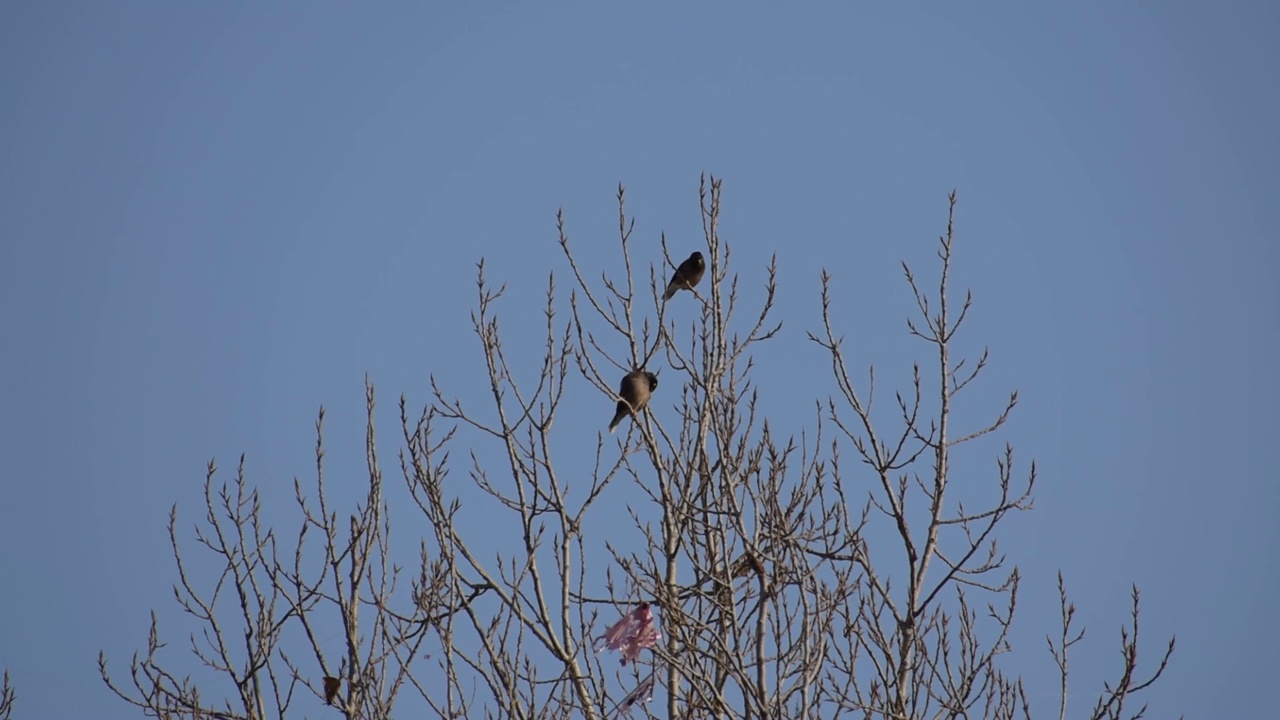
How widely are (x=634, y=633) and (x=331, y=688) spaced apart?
43.9 inches

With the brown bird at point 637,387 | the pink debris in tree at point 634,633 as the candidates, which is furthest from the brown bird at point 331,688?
the brown bird at point 637,387

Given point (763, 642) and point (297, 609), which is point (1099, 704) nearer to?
point (763, 642)

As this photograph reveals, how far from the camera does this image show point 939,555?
14.8 feet

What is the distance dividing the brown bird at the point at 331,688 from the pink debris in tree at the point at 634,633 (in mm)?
1017

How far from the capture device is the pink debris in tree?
4.69 meters

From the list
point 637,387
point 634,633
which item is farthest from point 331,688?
point 637,387

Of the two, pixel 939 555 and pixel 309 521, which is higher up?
pixel 309 521

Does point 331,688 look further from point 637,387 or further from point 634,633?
point 637,387

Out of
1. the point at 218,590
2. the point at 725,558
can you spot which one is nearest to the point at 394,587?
the point at 218,590

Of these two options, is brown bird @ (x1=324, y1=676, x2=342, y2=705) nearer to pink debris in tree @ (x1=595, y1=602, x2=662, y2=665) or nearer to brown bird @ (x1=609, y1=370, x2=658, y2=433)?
pink debris in tree @ (x1=595, y1=602, x2=662, y2=665)

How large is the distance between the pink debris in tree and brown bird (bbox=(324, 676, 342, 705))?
3.34 ft

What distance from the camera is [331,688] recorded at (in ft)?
14.9

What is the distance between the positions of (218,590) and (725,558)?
225 centimetres

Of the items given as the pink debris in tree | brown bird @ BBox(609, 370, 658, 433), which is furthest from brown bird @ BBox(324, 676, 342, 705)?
brown bird @ BBox(609, 370, 658, 433)
